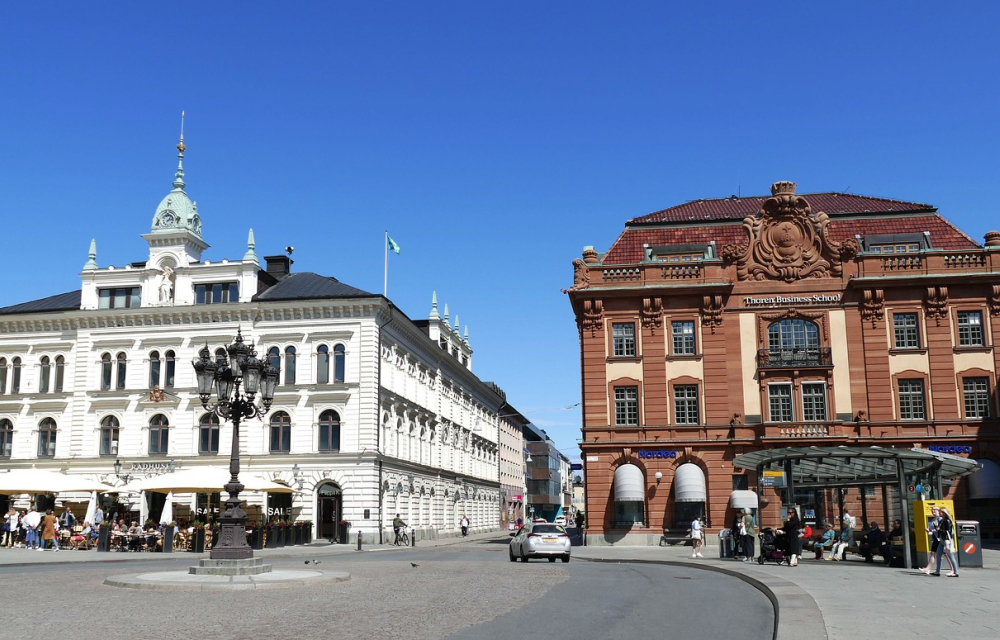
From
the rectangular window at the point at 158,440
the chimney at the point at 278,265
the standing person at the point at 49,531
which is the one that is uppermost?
the chimney at the point at 278,265

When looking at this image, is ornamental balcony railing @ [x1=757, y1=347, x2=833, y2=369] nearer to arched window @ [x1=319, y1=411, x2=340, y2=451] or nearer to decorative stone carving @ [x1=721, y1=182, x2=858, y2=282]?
decorative stone carving @ [x1=721, y1=182, x2=858, y2=282]

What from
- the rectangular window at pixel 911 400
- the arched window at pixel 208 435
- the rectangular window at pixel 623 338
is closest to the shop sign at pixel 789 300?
the rectangular window at pixel 911 400

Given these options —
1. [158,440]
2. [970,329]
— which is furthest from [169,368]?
[970,329]

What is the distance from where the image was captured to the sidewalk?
12312 mm

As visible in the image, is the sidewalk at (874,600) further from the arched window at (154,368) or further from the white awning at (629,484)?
the arched window at (154,368)

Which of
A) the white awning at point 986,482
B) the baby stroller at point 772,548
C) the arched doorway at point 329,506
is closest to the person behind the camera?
the baby stroller at point 772,548

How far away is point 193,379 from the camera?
180 feet

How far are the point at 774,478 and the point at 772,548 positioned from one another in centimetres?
397

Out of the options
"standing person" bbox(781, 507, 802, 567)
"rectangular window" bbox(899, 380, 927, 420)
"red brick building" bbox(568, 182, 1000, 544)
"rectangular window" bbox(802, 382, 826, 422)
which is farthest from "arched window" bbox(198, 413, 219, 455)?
"standing person" bbox(781, 507, 802, 567)

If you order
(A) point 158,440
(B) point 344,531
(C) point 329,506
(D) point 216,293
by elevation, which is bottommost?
(B) point 344,531

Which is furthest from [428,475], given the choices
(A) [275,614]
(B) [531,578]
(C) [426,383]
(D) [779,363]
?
(A) [275,614]

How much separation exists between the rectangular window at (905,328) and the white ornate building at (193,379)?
26.5 meters

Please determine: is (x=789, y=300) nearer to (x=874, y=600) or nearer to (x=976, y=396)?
(x=976, y=396)

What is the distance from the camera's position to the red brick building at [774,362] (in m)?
43.6
